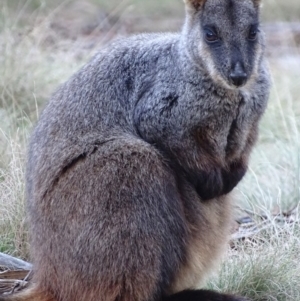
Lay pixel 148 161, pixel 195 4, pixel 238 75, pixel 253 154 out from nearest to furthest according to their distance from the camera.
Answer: pixel 238 75 < pixel 148 161 < pixel 195 4 < pixel 253 154

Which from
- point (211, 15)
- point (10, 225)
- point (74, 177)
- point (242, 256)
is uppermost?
point (211, 15)

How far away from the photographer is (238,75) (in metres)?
5.00

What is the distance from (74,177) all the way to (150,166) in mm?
471

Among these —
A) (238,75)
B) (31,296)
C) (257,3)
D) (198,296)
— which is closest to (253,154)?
(257,3)

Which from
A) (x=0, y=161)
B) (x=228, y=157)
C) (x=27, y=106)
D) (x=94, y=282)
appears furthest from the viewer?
(x=27, y=106)

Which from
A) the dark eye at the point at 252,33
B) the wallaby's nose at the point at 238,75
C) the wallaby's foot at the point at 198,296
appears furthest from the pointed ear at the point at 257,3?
the wallaby's foot at the point at 198,296

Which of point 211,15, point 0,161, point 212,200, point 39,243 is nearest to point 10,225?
point 0,161

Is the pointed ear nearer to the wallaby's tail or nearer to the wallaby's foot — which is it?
the wallaby's foot

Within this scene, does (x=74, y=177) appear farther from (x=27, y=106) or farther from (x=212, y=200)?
(x=27, y=106)

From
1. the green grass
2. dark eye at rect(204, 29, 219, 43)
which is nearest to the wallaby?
dark eye at rect(204, 29, 219, 43)

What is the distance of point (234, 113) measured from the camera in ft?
17.6

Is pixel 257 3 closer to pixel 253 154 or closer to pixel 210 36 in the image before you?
pixel 210 36

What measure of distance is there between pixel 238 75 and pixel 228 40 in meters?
0.25

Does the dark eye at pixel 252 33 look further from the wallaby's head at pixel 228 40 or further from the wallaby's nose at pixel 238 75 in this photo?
the wallaby's nose at pixel 238 75
